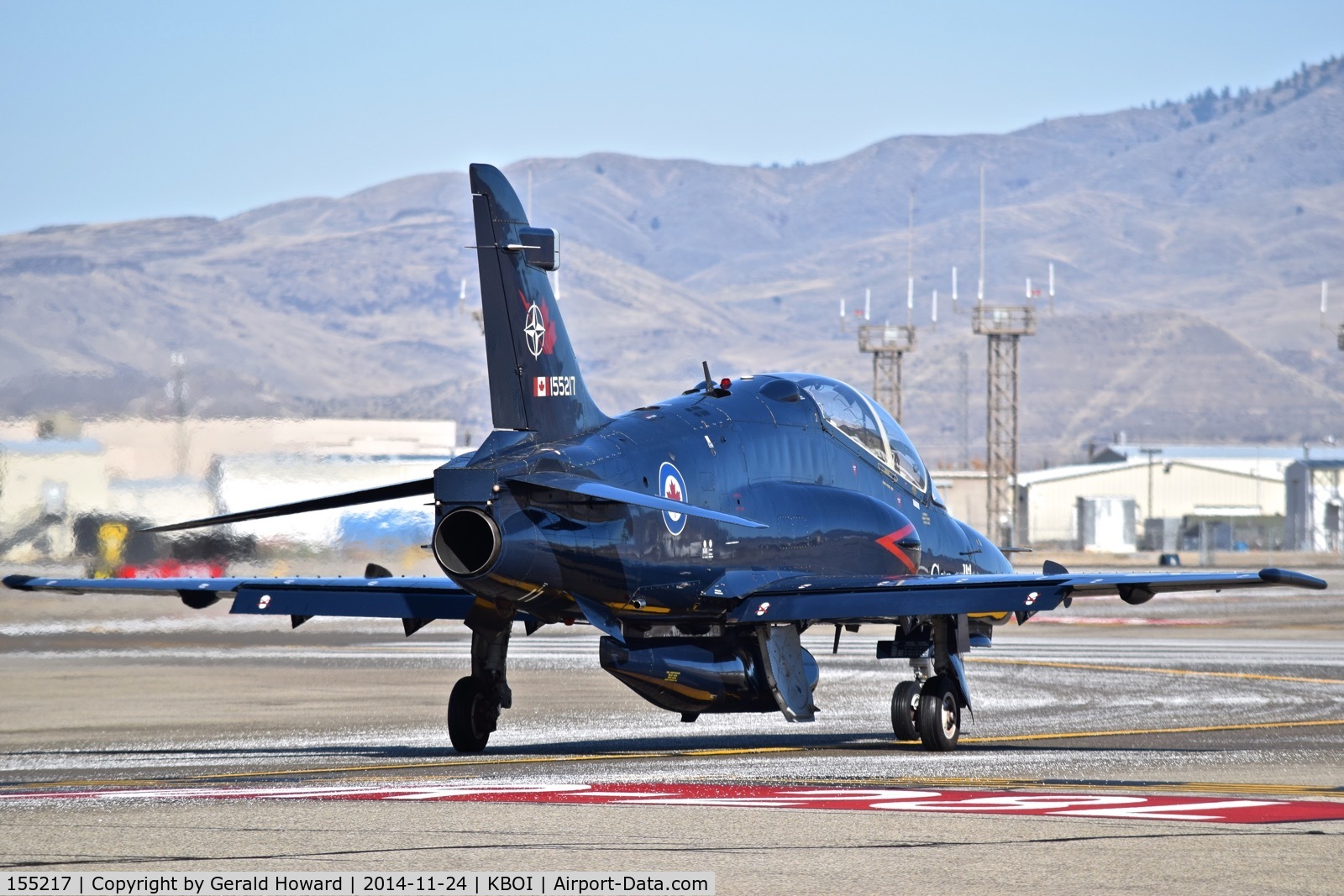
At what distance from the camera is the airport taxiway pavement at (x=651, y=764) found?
38.6 feet

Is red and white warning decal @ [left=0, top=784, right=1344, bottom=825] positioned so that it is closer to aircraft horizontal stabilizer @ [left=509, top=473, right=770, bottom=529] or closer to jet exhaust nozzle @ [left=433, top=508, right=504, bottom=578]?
jet exhaust nozzle @ [left=433, top=508, right=504, bottom=578]

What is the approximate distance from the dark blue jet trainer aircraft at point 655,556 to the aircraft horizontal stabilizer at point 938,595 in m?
0.02

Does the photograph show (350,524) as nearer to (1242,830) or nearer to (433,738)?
(433,738)

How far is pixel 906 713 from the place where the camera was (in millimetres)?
21734

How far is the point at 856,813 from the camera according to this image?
14188 mm

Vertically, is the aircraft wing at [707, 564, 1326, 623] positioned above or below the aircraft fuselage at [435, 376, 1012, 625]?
below

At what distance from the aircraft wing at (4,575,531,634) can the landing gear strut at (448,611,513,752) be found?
54cm

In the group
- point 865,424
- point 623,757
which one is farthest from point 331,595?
point 865,424

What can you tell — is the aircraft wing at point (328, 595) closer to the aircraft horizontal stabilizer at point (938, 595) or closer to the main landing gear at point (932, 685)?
the aircraft horizontal stabilizer at point (938, 595)

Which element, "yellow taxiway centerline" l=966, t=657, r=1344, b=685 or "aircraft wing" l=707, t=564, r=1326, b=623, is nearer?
"aircraft wing" l=707, t=564, r=1326, b=623

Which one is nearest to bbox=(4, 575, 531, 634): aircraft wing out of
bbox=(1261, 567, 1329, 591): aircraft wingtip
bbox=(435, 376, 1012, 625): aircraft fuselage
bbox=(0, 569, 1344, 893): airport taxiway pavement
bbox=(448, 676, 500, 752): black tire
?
bbox=(448, 676, 500, 752): black tire

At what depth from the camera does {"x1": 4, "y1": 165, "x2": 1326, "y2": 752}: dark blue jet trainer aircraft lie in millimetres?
18516

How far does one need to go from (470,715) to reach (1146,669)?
1887cm

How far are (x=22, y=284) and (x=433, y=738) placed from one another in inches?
1635
